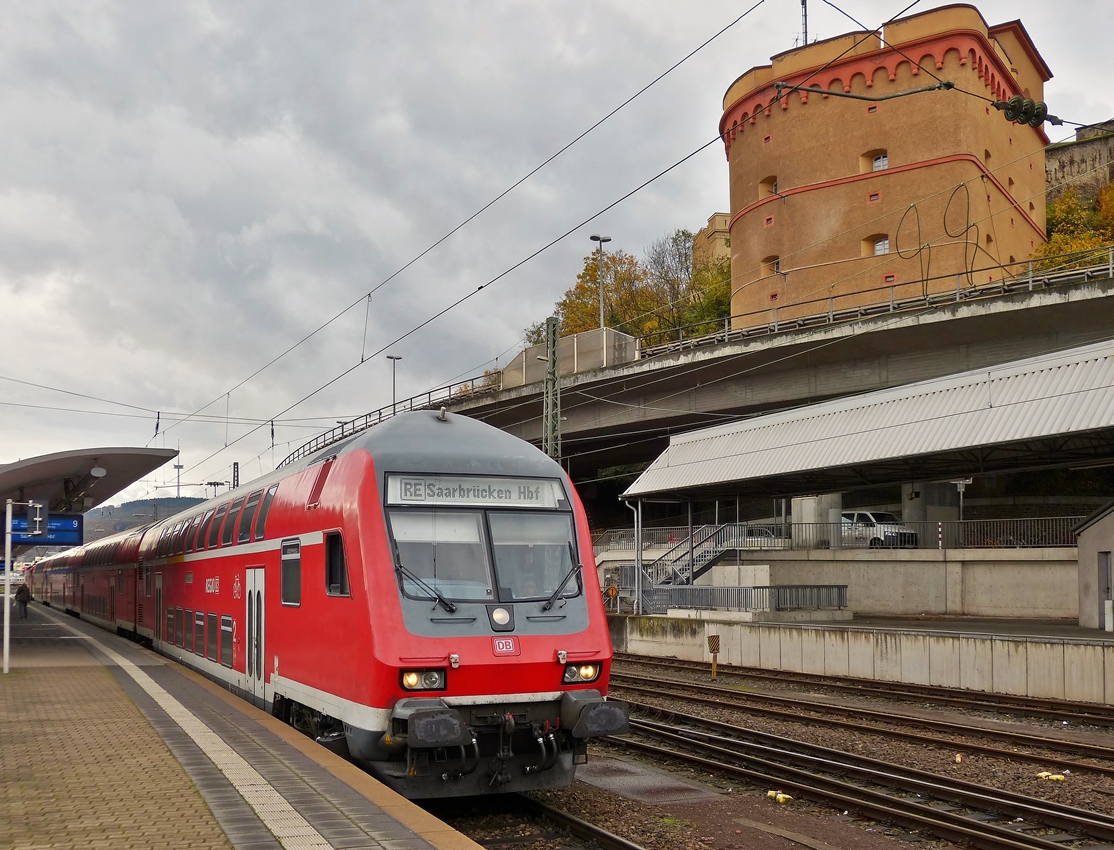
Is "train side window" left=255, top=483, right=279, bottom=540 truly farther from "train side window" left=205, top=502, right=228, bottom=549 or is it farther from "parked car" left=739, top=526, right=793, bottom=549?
"parked car" left=739, top=526, right=793, bottom=549

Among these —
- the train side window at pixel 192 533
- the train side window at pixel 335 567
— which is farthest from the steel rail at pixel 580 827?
the train side window at pixel 192 533

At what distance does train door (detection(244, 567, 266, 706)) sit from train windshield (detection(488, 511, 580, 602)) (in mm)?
4510

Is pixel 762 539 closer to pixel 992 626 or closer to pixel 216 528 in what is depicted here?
pixel 992 626

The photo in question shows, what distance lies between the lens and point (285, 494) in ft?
42.5

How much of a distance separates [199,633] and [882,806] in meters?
12.0

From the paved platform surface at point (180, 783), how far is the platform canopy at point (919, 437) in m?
15.1

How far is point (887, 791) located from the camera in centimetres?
1170

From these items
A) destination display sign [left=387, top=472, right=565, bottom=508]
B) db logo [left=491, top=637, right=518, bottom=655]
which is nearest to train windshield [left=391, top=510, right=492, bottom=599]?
destination display sign [left=387, top=472, right=565, bottom=508]

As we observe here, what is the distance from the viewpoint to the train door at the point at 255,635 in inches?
536

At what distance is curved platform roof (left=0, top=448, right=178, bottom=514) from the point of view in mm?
24406

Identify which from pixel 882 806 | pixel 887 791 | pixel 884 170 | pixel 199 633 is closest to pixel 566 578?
pixel 882 806

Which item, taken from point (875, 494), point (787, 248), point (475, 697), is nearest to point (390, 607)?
point (475, 697)

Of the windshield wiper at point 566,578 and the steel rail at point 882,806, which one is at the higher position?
the windshield wiper at point 566,578

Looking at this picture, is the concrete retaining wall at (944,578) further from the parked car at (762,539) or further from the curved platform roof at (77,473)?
the curved platform roof at (77,473)
